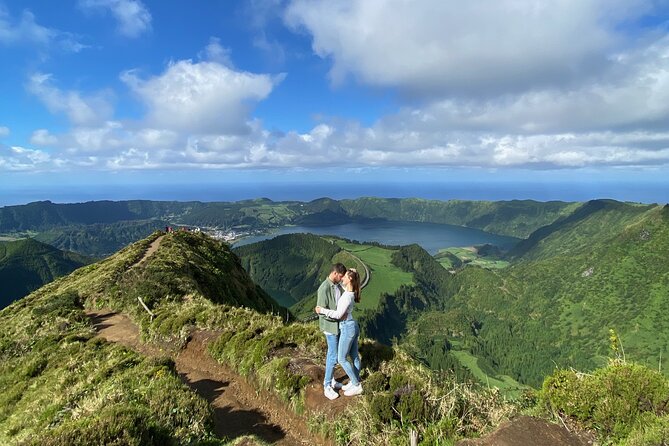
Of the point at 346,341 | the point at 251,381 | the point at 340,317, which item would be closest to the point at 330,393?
the point at 346,341

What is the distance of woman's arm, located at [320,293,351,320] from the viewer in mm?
10180

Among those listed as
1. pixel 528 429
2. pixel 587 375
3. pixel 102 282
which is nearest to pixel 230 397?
pixel 528 429

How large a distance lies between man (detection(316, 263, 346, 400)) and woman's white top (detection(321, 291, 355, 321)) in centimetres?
23

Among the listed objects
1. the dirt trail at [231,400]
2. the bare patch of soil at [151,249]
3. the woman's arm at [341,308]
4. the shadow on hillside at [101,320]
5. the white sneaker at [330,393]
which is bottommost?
the shadow on hillside at [101,320]

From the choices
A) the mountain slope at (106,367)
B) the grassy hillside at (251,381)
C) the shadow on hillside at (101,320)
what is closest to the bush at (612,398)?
the grassy hillside at (251,381)

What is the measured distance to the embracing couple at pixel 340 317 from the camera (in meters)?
10.3

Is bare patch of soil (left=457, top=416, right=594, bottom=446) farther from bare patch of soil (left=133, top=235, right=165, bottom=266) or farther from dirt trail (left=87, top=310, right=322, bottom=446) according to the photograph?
bare patch of soil (left=133, top=235, right=165, bottom=266)

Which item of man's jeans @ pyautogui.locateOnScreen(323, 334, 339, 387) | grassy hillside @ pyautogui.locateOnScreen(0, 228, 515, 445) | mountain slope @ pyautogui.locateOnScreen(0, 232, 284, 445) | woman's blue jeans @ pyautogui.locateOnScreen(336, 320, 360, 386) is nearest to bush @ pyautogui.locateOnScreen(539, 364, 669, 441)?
grassy hillside @ pyautogui.locateOnScreen(0, 228, 515, 445)

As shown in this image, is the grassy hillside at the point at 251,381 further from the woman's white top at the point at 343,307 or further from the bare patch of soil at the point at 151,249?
the bare patch of soil at the point at 151,249

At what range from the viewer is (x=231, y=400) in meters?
13.6

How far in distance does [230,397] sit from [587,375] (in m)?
11.8

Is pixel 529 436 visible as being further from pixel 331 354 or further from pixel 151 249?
pixel 151 249

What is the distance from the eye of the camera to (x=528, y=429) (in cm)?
784

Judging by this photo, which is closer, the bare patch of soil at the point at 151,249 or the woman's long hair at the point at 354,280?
the woman's long hair at the point at 354,280
